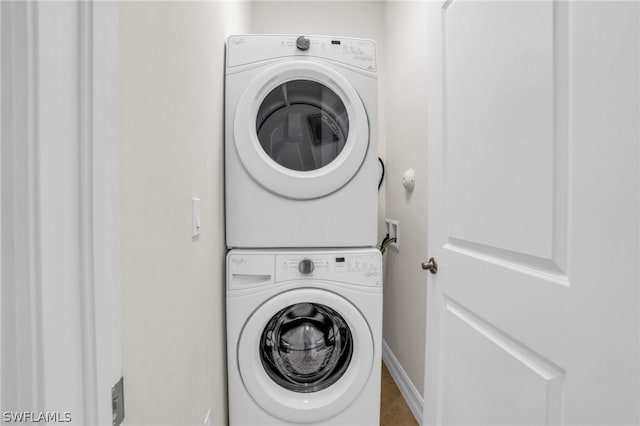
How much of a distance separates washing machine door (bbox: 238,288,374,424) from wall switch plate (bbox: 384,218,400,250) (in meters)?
0.76

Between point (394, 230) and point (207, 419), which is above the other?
point (394, 230)

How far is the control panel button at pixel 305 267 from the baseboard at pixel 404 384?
0.88 metres

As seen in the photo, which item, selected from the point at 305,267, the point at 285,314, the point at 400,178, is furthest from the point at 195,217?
the point at 400,178

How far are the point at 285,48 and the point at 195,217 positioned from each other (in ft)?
2.71

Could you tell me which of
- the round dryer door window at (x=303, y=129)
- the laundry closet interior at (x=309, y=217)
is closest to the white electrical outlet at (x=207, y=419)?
the laundry closet interior at (x=309, y=217)

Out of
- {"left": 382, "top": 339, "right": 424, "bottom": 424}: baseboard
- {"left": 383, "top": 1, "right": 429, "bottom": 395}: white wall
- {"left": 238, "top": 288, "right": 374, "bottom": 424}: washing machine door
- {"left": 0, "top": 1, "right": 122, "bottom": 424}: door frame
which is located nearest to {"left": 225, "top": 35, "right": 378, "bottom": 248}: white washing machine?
{"left": 238, "top": 288, "right": 374, "bottom": 424}: washing machine door

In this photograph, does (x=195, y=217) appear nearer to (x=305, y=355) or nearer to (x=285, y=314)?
(x=285, y=314)

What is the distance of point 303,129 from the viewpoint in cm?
144

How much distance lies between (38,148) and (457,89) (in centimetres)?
99

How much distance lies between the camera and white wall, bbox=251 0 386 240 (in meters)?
2.21

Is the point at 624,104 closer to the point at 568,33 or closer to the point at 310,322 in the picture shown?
the point at 568,33

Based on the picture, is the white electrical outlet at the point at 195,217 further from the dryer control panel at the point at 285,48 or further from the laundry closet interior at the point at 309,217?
the dryer control panel at the point at 285,48

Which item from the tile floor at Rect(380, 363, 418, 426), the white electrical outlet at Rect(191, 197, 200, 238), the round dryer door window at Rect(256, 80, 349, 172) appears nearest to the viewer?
the white electrical outlet at Rect(191, 197, 200, 238)

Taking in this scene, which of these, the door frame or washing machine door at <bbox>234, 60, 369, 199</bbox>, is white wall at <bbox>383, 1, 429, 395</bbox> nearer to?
washing machine door at <bbox>234, 60, 369, 199</bbox>
